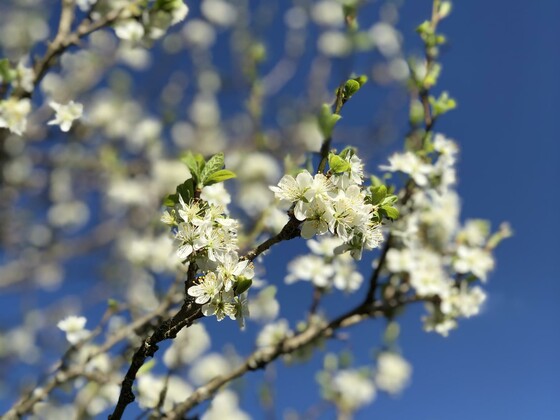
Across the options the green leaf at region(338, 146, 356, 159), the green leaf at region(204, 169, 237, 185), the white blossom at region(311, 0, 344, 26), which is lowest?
the green leaf at region(338, 146, 356, 159)

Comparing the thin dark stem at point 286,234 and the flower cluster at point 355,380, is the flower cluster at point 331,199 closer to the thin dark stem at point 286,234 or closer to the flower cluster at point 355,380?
the thin dark stem at point 286,234

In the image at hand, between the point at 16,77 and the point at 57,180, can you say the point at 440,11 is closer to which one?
the point at 16,77

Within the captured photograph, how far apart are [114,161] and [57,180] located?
1377 millimetres

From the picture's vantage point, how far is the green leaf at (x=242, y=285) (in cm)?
125

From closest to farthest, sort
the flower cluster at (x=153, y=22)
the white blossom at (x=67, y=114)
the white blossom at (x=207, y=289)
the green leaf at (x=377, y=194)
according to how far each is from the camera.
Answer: the white blossom at (x=207, y=289)
the green leaf at (x=377, y=194)
the white blossom at (x=67, y=114)
the flower cluster at (x=153, y=22)

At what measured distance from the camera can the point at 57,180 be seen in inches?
231

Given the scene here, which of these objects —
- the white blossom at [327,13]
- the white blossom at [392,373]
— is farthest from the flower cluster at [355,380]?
the white blossom at [327,13]

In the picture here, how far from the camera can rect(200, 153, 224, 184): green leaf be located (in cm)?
136

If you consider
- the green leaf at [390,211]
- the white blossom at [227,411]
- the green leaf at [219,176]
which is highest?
the white blossom at [227,411]

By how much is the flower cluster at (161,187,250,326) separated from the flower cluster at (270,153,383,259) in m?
0.15

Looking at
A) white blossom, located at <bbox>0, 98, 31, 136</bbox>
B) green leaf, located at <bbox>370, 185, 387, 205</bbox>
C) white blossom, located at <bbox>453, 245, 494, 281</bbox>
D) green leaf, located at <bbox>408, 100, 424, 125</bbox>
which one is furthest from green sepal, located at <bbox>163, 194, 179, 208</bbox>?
white blossom, located at <bbox>453, 245, 494, 281</bbox>

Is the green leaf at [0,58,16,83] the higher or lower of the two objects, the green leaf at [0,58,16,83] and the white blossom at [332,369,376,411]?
the higher

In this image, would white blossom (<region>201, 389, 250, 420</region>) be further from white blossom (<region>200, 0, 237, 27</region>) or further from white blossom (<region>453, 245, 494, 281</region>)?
white blossom (<region>200, 0, 237, 27</region>)

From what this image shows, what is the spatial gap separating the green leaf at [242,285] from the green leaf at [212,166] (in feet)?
0.91
